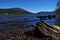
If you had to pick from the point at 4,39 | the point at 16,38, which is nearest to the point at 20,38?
the point at 16,38

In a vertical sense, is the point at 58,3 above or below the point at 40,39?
above

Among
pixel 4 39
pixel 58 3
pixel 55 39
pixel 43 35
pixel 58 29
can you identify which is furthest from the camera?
pixel 58 3

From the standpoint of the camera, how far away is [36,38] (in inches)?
898

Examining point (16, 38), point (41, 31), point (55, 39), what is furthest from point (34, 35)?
point (55, 39)

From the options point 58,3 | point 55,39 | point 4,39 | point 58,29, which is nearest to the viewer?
point 55,39

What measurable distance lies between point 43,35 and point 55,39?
414 cm

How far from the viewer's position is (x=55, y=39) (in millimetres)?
19562

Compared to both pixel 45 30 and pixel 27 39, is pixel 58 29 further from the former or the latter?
pixel 27 39

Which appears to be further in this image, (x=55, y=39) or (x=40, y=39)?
(x=40, y=39)

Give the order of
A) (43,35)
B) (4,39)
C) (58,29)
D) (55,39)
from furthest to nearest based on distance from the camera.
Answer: (58,29) → (43,35) → (4,39) → (55,39)

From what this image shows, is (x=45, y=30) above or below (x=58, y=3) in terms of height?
below

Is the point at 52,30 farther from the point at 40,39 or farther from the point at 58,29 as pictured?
the point at 40,39

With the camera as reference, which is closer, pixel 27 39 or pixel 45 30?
pixel 27 39

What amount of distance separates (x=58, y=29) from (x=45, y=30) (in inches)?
86.6
